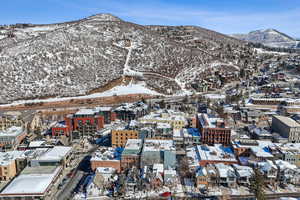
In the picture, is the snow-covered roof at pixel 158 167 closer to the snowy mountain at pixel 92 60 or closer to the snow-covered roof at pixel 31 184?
the snow-covered roof at pixel 31 184

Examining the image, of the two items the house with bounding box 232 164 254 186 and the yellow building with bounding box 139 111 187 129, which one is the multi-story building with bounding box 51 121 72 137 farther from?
the house with bounding box 232 164 254 186

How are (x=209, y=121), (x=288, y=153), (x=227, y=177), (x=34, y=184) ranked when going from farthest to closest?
1. (x=209, y=121)
2. (x=288, y=153)
3. (x=227, y=177)
4. (x=34, y=184)

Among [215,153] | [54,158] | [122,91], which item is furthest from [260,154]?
[122,91]

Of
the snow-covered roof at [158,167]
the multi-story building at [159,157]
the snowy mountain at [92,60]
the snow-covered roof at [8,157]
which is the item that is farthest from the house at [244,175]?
the snowy mountain at [92,60]

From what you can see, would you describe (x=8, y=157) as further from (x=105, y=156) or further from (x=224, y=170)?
(x=224, y=170)

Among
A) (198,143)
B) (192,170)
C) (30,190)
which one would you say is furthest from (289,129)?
(30,190)

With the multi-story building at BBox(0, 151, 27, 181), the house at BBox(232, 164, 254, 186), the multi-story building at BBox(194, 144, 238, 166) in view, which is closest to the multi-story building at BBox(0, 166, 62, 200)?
the multi-story building at BBox(0, 151, 27, 181)
